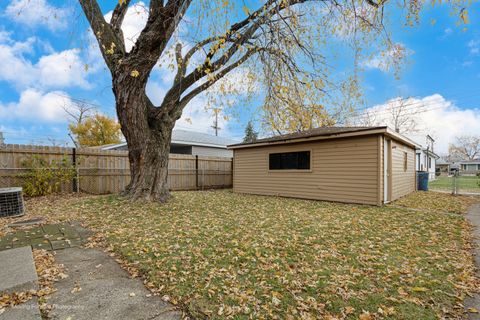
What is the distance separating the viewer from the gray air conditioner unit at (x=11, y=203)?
200 inches

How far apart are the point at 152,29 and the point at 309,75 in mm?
4152

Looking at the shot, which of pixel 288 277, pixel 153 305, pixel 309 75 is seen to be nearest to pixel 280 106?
pixel 309 75

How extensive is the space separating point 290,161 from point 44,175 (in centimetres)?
833

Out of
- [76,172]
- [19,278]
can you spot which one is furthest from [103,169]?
[19,278]

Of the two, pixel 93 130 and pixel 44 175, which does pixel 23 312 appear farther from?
pixel 93 130

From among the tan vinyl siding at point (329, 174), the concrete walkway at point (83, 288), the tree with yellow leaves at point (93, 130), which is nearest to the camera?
the concrete walkway at point (83, 288)

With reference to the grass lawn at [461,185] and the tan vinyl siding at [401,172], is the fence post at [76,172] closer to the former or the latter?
the tan vinyl siding at [401,172]

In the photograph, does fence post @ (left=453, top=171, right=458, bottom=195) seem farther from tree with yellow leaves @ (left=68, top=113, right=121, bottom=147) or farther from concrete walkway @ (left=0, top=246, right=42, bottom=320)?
tree with yellow leaves @ (left=68, top=113, right=121, bottom=147)

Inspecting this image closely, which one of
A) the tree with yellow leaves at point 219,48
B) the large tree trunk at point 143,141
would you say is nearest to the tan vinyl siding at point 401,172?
the tree with yellow leaves at point 219,48

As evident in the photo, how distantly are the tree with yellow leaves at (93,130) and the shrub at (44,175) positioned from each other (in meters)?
18.3

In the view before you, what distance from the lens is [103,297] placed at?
83.0 inches

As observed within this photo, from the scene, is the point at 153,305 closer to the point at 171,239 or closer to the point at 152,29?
the point at 171,239

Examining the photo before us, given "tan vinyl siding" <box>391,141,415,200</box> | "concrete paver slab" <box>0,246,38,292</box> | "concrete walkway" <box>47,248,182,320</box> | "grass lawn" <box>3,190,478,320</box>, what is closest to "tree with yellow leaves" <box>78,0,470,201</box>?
"grass lawn" <box>3,190,478,320</box>

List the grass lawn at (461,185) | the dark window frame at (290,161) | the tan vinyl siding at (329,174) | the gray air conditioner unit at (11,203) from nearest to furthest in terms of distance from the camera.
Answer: the gray air conditioner unit at (11,203) < the tan vinyl siding at (329,174) < the dark window frame at (290,161) < the grass lawn at (461,185)
